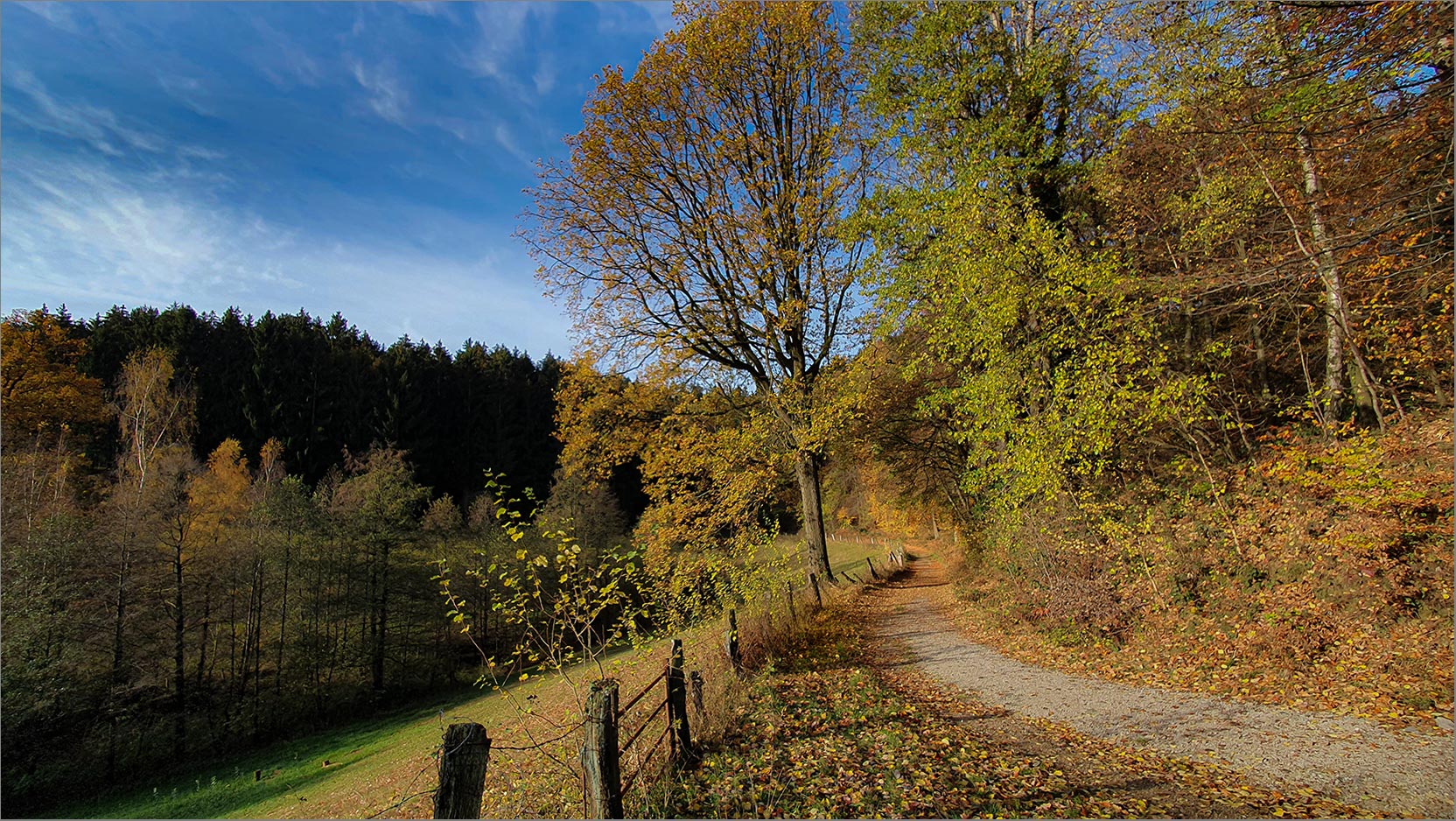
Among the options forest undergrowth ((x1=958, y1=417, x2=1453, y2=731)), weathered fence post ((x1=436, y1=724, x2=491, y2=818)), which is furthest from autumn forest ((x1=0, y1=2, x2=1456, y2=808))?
weathered fence post ((x1=436, y1=724, x2=491, y2=818))

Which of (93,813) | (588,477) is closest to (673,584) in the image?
(588,477)

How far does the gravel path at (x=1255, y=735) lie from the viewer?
4426 millimetres

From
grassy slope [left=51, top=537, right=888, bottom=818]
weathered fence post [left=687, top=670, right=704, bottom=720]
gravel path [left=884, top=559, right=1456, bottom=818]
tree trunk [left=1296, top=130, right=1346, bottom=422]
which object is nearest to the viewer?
gravel path [left=884, top=559, right=1456, bottom=818]

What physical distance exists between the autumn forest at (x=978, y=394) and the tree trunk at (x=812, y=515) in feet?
0.46

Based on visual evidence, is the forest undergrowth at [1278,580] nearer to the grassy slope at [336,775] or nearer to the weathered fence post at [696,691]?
the grassy slope at [336,775]

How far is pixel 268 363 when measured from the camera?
168 feet

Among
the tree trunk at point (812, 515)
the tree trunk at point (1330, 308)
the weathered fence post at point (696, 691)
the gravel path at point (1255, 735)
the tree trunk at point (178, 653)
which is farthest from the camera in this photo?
the tree trunk at point (178, 653)

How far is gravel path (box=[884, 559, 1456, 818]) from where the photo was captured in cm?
443

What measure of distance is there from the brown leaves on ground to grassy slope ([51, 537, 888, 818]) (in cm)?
161

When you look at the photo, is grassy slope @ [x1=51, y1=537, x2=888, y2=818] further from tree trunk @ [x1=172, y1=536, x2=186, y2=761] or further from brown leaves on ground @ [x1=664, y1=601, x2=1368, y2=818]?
tree trunk @ [x1=172, y1=536, x2=186, y2=761]

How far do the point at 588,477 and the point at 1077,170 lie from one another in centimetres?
1255

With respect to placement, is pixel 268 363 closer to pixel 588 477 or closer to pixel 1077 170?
pixel 588 477

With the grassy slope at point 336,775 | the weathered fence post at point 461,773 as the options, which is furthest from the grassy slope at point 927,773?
the weathered fence post at point 461,773

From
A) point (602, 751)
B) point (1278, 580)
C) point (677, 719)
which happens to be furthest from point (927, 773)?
point (1278, 580)
